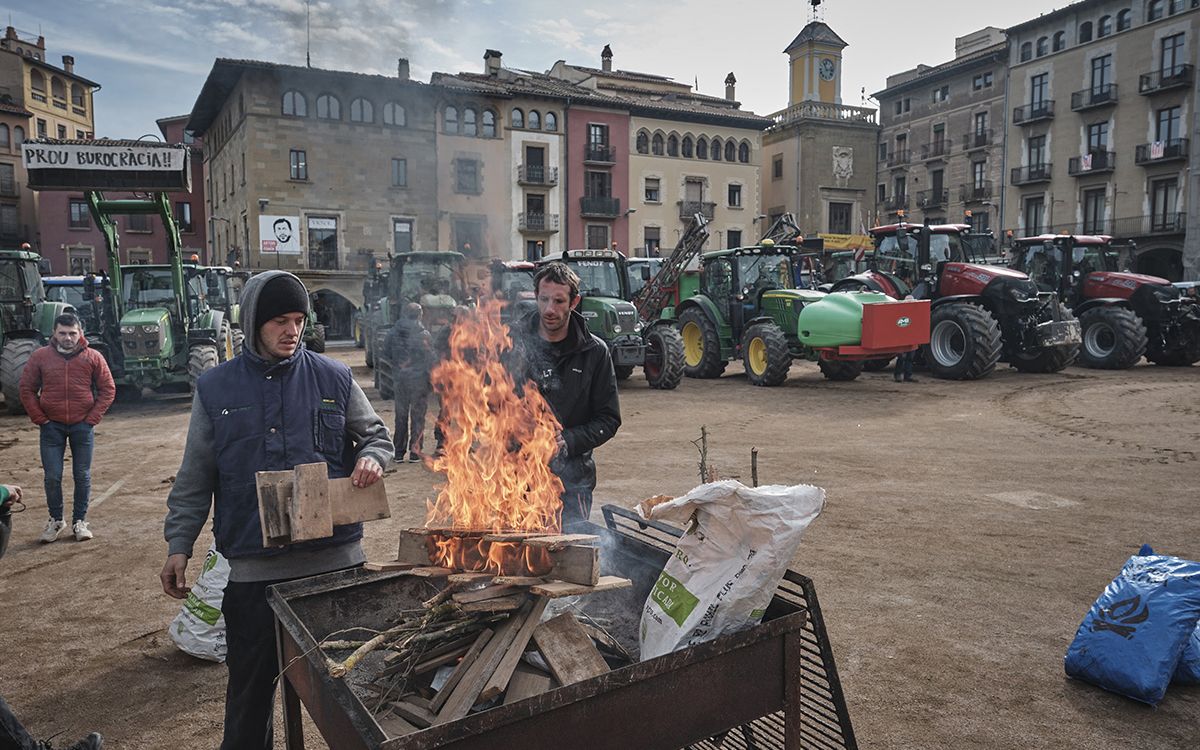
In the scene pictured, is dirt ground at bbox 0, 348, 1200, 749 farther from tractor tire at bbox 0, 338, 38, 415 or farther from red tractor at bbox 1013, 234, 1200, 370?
red tractor at bbox 1013, 234, 1200, 370

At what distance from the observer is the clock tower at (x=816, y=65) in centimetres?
4750

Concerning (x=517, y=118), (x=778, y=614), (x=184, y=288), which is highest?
(x=517, y=118)

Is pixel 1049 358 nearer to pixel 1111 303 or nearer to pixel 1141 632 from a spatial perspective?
pixel 1111 303

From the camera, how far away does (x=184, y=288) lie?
1403 centimetres

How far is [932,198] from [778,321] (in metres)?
34.6

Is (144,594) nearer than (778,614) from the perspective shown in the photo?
No

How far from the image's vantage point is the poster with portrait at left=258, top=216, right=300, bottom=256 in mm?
25453

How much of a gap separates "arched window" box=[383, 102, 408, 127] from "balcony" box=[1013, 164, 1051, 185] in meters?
37.9

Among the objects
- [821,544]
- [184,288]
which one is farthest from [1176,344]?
[184,288]

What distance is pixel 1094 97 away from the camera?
36031 mm

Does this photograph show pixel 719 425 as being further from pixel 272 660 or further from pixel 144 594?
pixel 272 660

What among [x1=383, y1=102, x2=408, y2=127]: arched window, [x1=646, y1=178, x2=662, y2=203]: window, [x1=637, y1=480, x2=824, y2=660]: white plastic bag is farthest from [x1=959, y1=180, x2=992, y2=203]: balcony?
[x1=637, y1=480, x2=824, y2=660]: white plastic bag

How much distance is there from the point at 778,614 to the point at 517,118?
3933cm

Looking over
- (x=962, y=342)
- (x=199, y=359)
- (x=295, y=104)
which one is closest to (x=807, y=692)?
(x=295, y=104)
